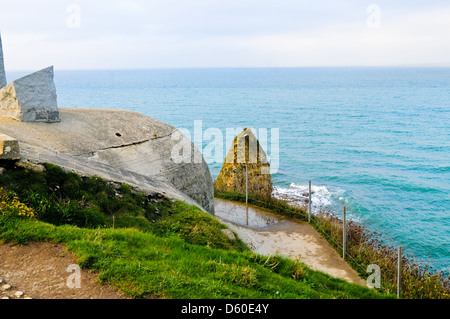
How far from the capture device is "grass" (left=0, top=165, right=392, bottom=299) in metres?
7.73

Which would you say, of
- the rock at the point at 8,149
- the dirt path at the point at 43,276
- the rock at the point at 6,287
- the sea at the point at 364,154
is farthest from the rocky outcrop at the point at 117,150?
the sea at the point at 364,154

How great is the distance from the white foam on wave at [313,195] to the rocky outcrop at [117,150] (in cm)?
1060

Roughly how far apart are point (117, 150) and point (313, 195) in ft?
63.4

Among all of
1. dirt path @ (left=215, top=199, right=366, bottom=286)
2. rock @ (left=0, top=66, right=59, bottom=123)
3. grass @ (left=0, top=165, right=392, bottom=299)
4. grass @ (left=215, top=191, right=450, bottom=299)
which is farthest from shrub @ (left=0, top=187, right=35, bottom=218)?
grass @ (left=215, top=191, right=450, bottom=299)

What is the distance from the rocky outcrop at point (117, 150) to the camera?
13.5 meters

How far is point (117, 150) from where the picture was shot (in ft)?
54.1

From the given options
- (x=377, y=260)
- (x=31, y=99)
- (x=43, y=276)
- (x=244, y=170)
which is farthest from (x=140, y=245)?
(x=244, y=170)

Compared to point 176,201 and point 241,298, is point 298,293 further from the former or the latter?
point 176,201

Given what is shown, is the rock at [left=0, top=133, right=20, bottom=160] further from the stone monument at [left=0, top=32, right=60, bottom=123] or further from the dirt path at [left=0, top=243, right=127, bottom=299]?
the stone monument at [left=0, top=32, right=60, bottom=123]

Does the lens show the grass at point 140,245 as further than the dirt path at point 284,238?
No

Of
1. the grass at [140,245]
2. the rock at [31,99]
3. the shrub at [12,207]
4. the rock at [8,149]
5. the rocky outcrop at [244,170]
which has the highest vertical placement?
the rock at [31,99]

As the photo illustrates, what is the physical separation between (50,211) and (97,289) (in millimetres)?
3384

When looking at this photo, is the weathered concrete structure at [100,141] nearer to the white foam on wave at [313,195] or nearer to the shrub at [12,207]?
the shrub at [12,207]

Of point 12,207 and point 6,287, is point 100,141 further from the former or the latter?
point 6,287
